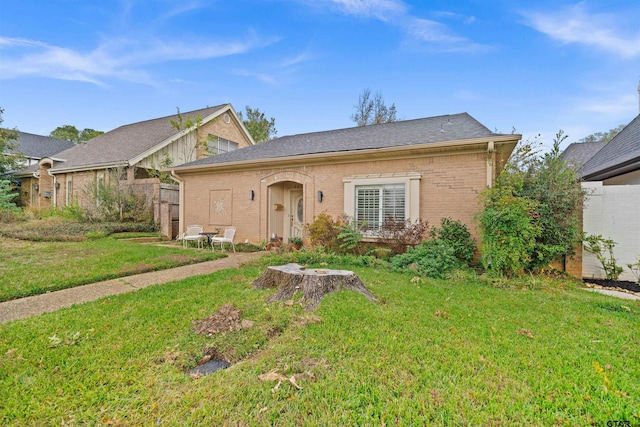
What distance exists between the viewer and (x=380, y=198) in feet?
27.4

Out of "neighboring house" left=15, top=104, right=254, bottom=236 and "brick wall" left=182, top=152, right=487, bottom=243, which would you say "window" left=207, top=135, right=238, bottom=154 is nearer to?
"neighboring house" left=15, top=104, right=254, bottom=236

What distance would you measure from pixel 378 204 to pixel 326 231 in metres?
1.73

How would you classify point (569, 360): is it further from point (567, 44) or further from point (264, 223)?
point (567, 44)

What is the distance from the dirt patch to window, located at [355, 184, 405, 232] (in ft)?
17.2

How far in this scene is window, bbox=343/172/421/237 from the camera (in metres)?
7.87

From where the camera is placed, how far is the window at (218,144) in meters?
17.8

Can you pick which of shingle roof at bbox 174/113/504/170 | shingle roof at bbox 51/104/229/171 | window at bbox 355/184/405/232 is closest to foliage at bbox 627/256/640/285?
shingle roof at bbox 174/113/504/170

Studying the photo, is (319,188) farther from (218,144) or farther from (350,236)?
(218,144)

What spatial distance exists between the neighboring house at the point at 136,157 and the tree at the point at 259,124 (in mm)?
6317

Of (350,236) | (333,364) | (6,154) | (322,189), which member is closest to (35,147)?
(6,154)

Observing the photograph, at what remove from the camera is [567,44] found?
9.76 metres

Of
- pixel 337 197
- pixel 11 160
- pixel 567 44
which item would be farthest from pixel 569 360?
pixel 11 160

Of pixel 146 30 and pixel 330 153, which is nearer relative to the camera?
pixel 330 153

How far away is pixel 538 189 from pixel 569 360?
4.63m
